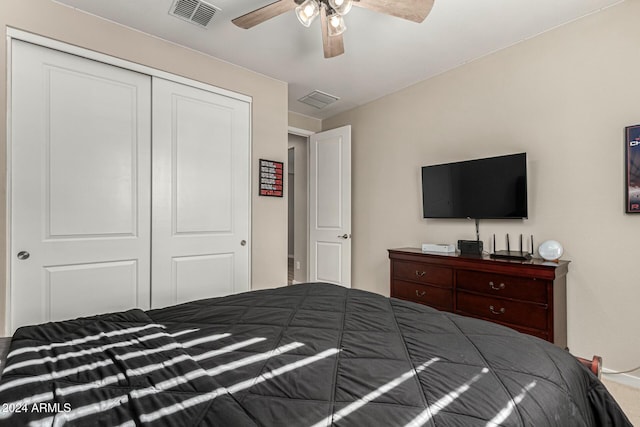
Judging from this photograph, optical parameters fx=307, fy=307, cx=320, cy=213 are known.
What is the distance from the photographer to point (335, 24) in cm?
189

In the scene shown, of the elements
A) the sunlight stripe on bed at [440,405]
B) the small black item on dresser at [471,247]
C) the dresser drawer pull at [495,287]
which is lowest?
the dresser drawer pull at [495,287]

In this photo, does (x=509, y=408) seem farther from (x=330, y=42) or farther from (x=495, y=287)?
(x=330, y=42)

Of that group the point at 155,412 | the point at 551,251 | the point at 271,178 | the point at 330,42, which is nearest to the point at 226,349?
the point at 155,412

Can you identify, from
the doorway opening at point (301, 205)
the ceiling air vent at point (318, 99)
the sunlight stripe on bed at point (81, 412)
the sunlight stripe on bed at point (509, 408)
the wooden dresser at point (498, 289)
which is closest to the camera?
the sunlight stripe on bed at point (81, 412)

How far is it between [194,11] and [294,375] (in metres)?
2.55

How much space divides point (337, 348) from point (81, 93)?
259 centimetres

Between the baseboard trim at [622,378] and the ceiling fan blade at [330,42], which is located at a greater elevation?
the ceiling fan blade at [330,42]

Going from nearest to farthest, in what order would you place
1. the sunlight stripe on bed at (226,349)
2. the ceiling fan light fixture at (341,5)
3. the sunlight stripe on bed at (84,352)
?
the sunlight stripe on bed at (84,352)
the sunlight stripe on bed at (226,349)
the ceiling fan light fixture at (341,5)

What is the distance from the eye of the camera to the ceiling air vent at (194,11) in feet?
7.18

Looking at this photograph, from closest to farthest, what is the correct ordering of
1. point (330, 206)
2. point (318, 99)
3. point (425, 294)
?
point (425, 294), point (318, 99), point (330, 206)

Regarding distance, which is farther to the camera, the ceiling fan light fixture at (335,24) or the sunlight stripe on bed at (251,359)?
the ceiling fan light fixture at (335,24)

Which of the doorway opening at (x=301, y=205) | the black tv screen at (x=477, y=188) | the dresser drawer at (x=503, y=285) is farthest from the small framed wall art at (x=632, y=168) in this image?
the doorway opening at (x=301, y=205)

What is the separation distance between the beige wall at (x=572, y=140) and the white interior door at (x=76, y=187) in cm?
277

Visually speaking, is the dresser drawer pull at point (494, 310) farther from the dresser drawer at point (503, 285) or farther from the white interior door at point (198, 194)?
the white interior door at point (198, 194)
